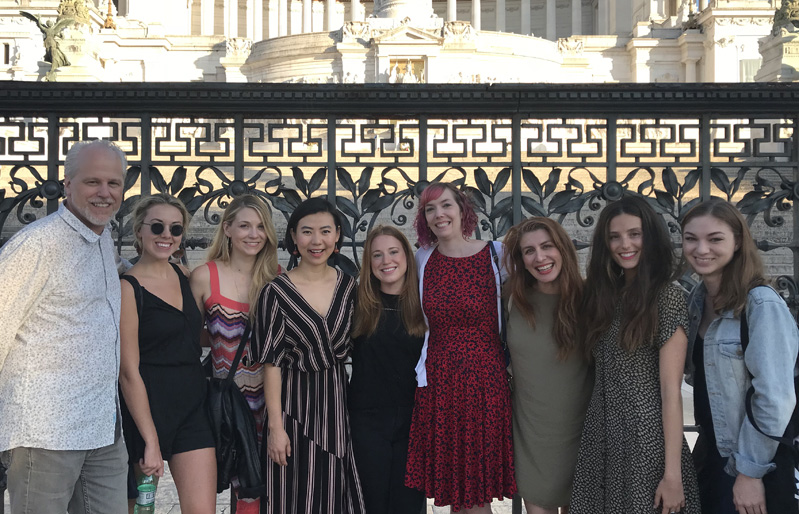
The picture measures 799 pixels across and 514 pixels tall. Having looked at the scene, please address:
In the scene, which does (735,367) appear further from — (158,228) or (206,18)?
(206,18)

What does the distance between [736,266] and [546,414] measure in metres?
1.18

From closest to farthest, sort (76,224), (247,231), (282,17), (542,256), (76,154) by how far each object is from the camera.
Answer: (76,224), (76,154), (542,256), (247,231), (282,17)

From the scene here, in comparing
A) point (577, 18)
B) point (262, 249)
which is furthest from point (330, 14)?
point (262, 249)

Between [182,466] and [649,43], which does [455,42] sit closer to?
[649,43]

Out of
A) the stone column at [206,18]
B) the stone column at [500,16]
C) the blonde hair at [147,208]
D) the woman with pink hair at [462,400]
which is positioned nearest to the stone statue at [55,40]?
the blonde hair at [147,208]

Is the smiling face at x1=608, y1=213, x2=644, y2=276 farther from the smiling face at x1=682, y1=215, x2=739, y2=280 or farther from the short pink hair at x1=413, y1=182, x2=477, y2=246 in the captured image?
the short pink hair at x1=413, y1=182, x2=477, y2=246

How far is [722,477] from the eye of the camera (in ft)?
11.2

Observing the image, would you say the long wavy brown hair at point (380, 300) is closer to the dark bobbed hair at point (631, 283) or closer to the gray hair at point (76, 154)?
the dark bobbed hair at point (631, 283)

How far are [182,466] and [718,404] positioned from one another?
8.61 ft

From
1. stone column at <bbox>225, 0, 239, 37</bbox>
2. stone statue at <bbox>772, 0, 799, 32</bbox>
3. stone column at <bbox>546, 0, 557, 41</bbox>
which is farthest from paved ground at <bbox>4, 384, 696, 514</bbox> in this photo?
stone column at <bbox>546, 0, 557, 41</bbox>

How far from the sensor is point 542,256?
12.1 feet

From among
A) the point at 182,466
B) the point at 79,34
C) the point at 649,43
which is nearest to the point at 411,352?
the point at 182,466

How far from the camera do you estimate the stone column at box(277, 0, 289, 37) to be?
56281mm

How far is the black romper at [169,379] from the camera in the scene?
11.6 ft
